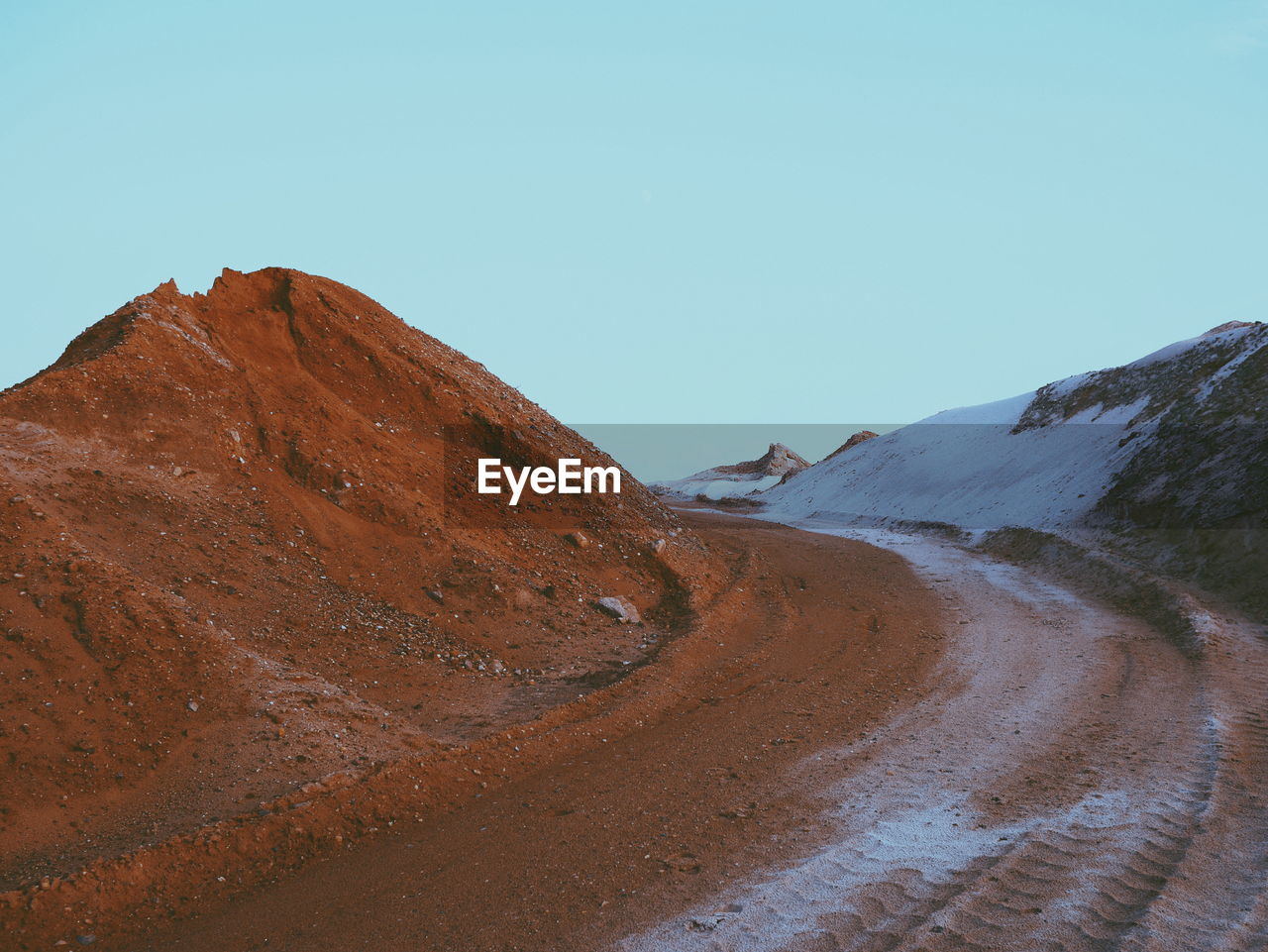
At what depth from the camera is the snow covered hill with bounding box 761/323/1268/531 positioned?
2208 centimetres

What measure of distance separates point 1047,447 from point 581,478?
21584mm

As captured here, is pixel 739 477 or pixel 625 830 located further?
pixel 739 477

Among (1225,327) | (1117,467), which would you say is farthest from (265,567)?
(1225,327)

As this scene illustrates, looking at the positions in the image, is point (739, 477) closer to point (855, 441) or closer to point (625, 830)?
point (855, 441)

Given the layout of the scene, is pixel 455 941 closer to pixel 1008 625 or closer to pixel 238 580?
pixel 238 580

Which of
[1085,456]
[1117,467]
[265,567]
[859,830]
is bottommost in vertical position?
[859,830]

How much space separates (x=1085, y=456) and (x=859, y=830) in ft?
82.7

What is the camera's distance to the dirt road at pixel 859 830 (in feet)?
20.7

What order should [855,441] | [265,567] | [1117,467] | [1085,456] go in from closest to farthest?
[265,567], [1117,467], [1085,456], [855,441]

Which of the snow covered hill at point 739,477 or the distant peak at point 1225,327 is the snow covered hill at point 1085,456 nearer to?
the distant peak at point 1225,327

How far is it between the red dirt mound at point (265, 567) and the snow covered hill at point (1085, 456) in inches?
470

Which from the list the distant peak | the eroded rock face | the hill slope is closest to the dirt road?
the hill slope

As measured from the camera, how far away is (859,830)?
25.6 feet

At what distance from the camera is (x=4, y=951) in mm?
6367
